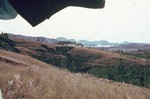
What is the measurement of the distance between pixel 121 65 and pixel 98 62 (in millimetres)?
7863

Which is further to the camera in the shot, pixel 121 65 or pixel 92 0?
pixel 121 65

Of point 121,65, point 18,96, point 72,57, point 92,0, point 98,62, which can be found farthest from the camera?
point 72,57

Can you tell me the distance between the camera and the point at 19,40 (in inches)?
3445

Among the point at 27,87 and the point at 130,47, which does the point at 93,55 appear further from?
the point at 130,47

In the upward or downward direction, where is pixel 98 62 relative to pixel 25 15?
downward

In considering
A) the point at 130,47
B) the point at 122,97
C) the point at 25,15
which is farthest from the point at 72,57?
the point at 130,47

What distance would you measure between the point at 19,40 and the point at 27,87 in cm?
8293

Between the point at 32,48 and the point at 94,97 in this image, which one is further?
the point at 32,48

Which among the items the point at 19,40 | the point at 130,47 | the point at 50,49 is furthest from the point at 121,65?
the point at 130,47

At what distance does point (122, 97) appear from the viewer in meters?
7.25

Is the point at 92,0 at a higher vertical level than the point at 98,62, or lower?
higher

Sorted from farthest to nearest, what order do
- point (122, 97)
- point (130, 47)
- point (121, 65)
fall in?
point (130, 47)
point (121, 65)
point (122, 97)

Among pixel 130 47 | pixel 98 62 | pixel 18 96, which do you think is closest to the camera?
pixel 18 96

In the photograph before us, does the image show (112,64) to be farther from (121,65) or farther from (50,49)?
(50,49)
